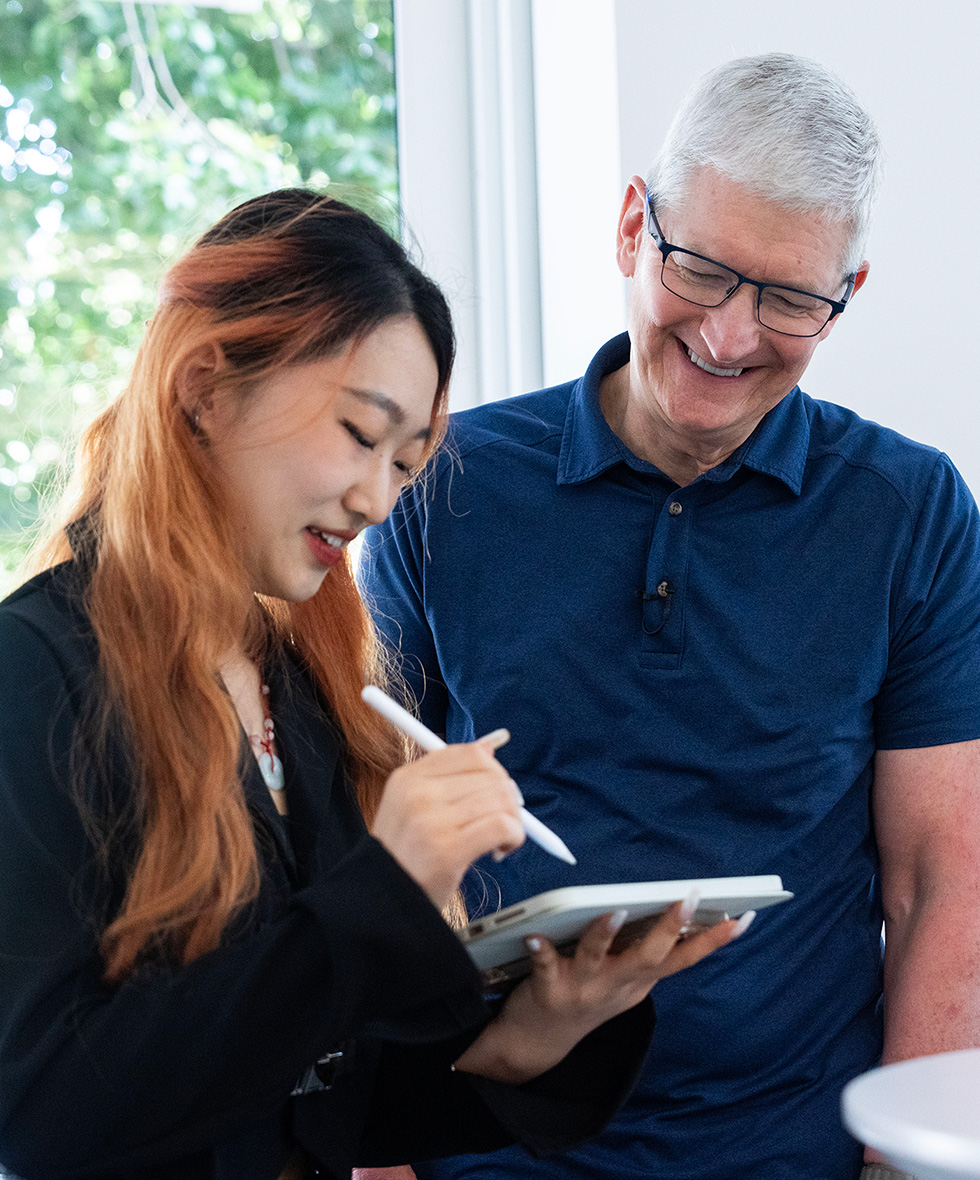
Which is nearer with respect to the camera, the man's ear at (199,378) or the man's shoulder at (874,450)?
the man's ear at (199,378)

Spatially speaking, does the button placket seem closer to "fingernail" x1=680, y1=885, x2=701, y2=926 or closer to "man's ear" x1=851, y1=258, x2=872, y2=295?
"man's ear" x1=851, y1=258, x2=872, y2=295

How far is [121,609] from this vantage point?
99 cm

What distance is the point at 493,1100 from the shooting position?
1.14 metres

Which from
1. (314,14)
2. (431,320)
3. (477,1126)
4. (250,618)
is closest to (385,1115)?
(477,1126)

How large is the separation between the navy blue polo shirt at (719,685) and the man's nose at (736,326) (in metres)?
0.16

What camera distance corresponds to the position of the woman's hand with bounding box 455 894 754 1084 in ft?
3.35

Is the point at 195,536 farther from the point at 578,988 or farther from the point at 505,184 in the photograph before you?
the point at 505,184

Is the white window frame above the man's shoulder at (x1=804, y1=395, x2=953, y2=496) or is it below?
above

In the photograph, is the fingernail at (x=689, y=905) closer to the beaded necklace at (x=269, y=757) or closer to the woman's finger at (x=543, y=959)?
the woman's finger at (x=543, y=959)

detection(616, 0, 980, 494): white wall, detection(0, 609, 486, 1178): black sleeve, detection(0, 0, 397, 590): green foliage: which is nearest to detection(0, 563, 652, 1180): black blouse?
detection(0, 609, 486, 1178): black sleeve

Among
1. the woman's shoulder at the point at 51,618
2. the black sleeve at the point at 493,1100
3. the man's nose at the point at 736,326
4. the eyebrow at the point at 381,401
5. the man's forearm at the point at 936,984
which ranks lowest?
the man's forearm at the point at 936,984

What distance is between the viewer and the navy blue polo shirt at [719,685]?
1.37m

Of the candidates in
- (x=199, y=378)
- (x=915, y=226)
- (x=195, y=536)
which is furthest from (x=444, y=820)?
(x=915, y=226)

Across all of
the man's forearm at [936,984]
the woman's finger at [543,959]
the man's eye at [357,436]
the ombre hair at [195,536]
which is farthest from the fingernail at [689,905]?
the man's forearm at [936,984]
